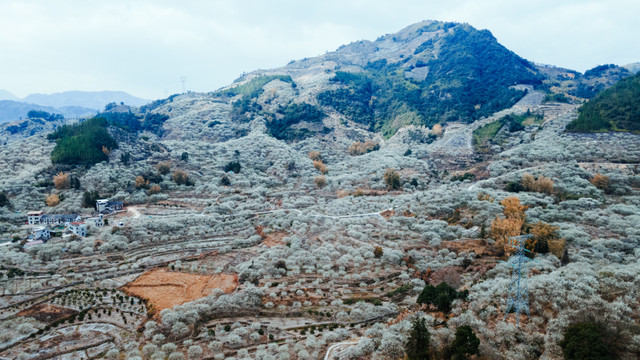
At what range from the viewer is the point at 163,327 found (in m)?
28.8

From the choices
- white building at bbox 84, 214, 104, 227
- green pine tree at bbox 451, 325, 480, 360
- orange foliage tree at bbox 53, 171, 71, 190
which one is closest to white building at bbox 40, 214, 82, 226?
white building at bbox 84, 214, 104, 227

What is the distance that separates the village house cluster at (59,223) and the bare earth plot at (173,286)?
55.6ft

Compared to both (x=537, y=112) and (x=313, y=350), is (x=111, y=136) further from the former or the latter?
(x=537, y=112)

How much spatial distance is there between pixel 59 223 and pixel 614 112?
10950cm

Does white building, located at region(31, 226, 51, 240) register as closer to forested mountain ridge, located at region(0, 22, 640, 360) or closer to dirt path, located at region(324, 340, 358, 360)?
forested mountain ridge, located at region(0, 22, 640, 360)

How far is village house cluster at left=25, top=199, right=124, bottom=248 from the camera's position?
44406mm

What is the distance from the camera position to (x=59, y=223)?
163 feet

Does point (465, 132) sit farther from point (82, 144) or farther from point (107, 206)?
point (82, 144)

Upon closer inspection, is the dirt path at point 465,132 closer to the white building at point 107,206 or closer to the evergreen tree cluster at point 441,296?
the evergreen tree cluster at point 441,296

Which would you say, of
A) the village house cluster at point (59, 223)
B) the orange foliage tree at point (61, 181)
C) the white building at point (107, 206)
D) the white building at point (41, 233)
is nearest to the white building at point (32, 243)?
the village house cluster at point (59, 223)

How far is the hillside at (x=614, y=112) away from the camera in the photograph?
2559 inches

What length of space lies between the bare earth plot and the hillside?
3112 inches

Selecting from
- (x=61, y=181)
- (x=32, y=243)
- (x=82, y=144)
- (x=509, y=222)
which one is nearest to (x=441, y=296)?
(x=509, y=222)

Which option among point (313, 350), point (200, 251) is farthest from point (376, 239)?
point (200, 251)
